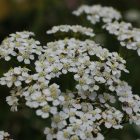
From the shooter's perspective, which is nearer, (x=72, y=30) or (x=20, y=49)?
(x=20, y=49)

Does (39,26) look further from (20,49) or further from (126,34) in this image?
(20,49)

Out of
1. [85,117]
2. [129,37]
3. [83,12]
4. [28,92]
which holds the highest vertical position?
[83,12]

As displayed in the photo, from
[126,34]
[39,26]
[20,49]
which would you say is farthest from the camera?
[39,26]

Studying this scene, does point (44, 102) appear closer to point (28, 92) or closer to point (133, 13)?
point (28, 92)

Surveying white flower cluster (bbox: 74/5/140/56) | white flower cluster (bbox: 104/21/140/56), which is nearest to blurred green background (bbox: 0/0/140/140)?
white flower cluster (bbox: 74/5/140/56)

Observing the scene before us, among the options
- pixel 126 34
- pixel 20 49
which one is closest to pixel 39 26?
pixel 126 34

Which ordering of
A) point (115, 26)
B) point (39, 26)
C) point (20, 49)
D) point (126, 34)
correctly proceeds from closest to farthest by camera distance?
1. point (20, 49)
2. point (126, 34)
3. point (115, 26)
4. point (39, 26)

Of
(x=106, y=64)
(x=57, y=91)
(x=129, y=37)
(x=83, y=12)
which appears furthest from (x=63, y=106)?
(x=83, y=12)
